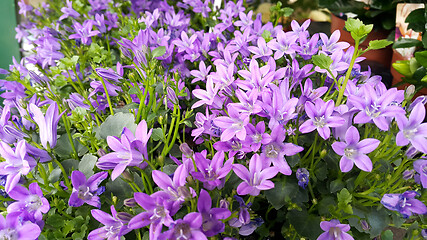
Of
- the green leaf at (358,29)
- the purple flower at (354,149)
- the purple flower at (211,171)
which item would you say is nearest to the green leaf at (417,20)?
the green leaf at (358,29)

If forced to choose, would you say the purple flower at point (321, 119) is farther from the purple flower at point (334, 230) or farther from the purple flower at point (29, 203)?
the purple flower at point (29, 203)

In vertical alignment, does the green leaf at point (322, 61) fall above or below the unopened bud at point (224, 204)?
above

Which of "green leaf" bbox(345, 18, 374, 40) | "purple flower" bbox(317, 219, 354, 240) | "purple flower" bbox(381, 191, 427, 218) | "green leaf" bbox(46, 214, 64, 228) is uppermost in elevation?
"green leaf" bbox(345, 18, 374, 40)

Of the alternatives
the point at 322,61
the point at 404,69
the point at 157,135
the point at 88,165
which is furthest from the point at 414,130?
the point at 404,69

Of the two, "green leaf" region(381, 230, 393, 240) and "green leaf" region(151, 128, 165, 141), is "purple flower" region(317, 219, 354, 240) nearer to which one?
"green leaf" region(381, 230, 393, 240)

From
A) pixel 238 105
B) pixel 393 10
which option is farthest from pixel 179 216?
pixel 393 10

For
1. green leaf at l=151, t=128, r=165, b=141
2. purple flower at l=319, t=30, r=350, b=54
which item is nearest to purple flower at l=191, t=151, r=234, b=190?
green leaf at l=151, t=128, r=165, b=141

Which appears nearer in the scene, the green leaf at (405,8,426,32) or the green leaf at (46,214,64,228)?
the green leaf at (46,214,64,228)

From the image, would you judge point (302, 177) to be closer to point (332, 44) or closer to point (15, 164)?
point (332, 44)
